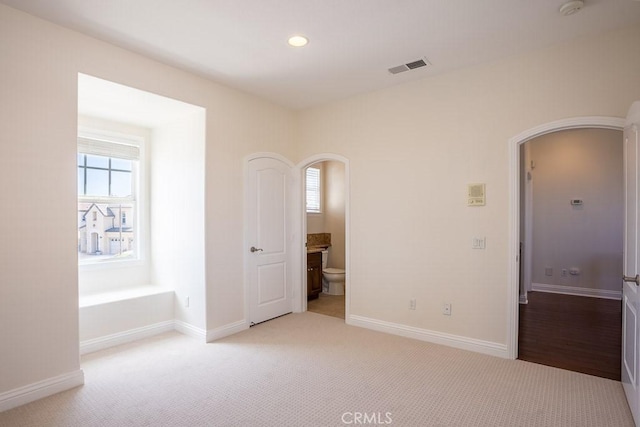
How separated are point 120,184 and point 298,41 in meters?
2.91

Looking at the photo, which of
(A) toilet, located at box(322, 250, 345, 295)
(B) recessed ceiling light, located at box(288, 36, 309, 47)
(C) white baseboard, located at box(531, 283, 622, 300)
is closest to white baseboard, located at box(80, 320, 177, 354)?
(A) toilet, located at box(322, 250, 345, 295)

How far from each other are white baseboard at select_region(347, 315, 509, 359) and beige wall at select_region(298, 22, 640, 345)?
59 mm

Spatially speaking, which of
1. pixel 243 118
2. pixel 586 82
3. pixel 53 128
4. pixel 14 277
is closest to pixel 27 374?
pixel 14 277

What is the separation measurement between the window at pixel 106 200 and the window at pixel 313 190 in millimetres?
2919

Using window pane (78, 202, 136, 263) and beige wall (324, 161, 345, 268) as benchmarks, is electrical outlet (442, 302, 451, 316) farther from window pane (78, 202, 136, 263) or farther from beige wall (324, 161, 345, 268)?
window pane (78, 202, 136, 263)

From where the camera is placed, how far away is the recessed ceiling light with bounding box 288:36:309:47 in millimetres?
2941

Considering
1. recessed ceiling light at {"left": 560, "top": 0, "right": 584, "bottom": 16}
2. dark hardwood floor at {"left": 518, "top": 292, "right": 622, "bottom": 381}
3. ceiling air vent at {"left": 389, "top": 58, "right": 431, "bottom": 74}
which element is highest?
ceiling air vent at {"left": 389, "top": 58, "right": 431, "bottom": 74}

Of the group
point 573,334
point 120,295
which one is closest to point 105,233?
point 120,295

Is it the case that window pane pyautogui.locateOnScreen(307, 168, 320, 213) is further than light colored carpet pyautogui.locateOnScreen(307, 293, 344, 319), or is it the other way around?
window pane pyautogui.locateOnScreen(307, 168, 320, 213)

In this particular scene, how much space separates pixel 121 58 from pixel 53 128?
0.88 metres

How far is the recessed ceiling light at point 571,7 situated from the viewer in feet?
7.98

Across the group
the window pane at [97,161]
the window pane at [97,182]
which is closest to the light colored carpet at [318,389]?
the window pane at [97,182]

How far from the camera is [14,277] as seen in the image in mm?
2539

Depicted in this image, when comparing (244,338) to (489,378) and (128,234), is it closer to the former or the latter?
(128,234)
